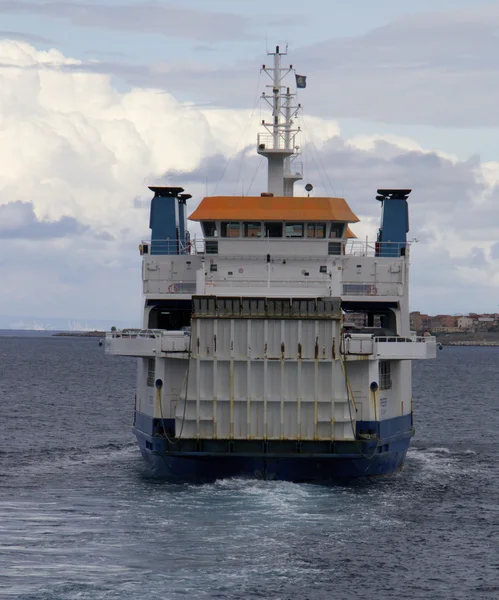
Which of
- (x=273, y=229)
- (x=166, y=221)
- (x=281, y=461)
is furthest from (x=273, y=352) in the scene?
(x=166, y=221)

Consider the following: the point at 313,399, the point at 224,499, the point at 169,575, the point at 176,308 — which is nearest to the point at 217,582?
the point at 169,575

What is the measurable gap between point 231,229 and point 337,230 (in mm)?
4141

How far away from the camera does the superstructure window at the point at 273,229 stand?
44.9 meters

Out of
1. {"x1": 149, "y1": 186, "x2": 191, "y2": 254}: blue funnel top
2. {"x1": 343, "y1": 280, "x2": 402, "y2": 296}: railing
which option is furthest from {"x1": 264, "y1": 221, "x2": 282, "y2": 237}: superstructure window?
{"x1": 149, "y1": 186, "x2": 191, "y2": 254}: blue funnel top

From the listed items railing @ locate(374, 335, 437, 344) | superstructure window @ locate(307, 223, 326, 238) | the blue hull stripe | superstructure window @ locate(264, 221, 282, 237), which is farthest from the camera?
superstructure window @ locate(307, 223, 326, 238)

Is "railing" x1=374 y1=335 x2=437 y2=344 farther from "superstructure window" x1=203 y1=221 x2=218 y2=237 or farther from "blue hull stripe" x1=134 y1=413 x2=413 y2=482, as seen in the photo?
"superstructure window" x1=203 y1=221 x2=218 y2=237

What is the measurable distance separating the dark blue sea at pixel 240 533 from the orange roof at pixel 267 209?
994 cm

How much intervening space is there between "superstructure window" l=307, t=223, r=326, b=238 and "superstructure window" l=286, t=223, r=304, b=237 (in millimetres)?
303

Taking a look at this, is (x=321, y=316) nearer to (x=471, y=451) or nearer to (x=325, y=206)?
(x=325, y=206)

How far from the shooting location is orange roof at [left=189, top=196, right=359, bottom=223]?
44531 mm

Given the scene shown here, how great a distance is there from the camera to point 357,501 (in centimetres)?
3756

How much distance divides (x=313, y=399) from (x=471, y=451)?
19437 millimetres

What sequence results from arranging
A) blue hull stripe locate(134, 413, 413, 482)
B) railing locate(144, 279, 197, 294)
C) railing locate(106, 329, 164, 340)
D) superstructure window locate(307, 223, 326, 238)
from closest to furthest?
blue hull stripe locate(134, 413, 413, 482) → railing locate(106, 329, 164, 340) → superstructure window locate(307, 223, 326, 238) → railing locate(144, 279, 197, 294)

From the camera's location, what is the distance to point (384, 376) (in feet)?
139
